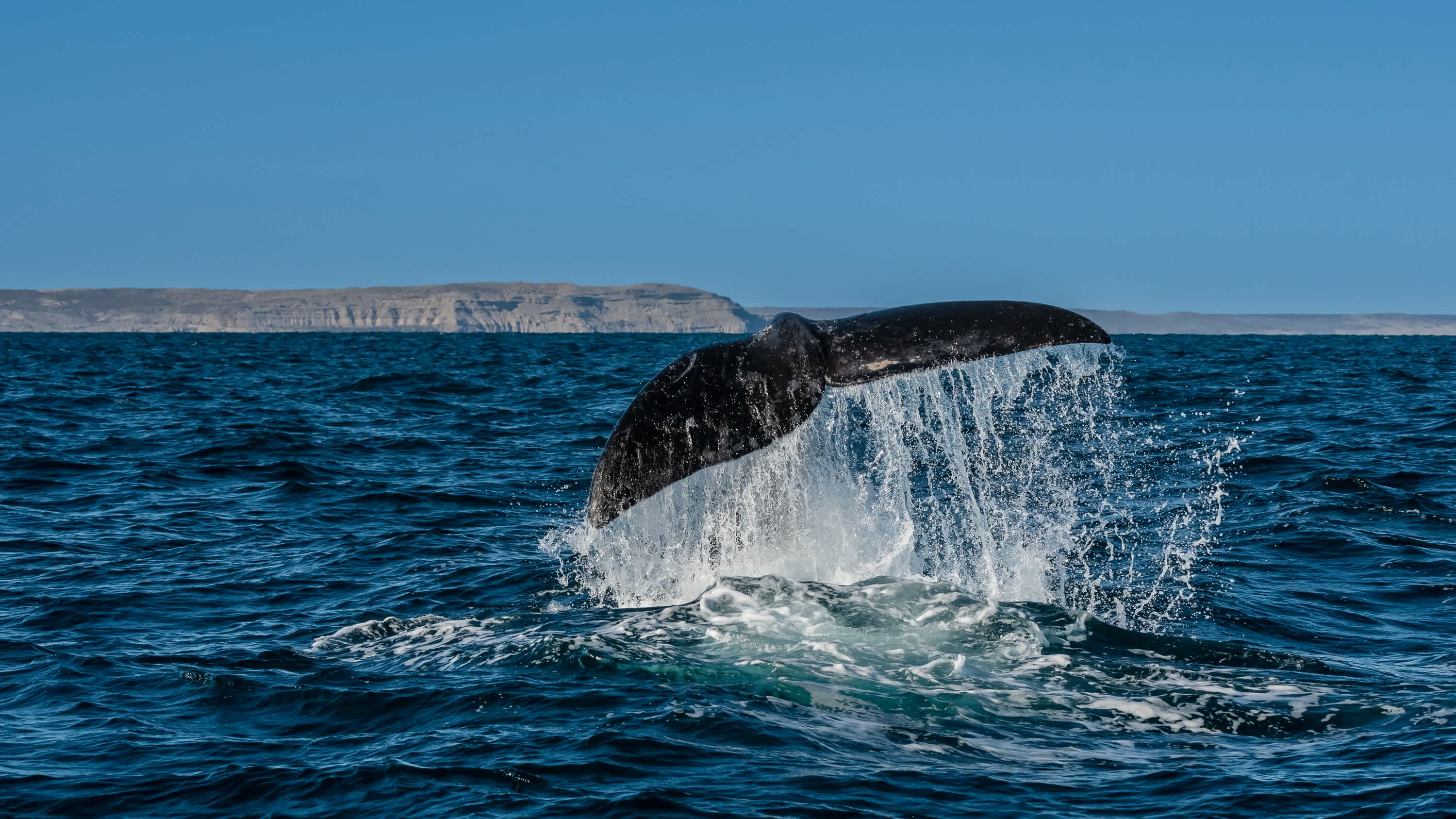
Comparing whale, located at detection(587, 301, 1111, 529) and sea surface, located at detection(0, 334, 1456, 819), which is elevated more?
whale, located at detection(587, 301, 1111, 529)

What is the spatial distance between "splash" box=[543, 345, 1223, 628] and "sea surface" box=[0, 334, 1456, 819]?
0.04 metres

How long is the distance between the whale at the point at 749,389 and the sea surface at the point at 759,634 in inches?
9.1

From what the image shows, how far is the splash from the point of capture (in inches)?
269

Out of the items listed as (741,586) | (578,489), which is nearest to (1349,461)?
(578,489)

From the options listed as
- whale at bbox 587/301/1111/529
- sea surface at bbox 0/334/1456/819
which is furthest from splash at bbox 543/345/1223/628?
whale at bbox 587/301/1111/529

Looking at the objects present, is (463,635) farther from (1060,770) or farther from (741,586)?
(1060,770)

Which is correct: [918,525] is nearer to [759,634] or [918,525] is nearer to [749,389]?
[759,634]

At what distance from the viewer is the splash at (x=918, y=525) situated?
6.84 meters

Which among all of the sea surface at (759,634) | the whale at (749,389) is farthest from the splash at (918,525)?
the whale at (749,389)

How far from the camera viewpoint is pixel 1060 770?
5.18 metres

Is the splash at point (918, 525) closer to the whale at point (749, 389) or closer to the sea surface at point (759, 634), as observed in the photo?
the sea surface at point (759, 634)

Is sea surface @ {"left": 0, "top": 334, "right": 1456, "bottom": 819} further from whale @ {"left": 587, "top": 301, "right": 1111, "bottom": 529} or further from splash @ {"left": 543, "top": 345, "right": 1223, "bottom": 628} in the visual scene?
whale @ {"left": 587, "top": 301, "right": 1111, "bottom": 529}

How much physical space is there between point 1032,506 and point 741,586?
4.85 meters

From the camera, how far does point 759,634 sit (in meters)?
7.19
